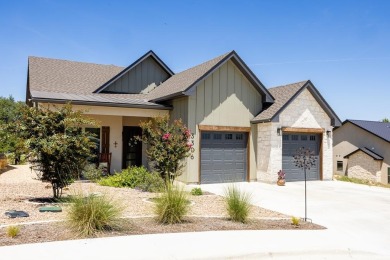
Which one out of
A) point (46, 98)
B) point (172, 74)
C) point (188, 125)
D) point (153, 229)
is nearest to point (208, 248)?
point (153, 229)

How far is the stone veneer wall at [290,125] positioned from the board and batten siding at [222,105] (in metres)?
0.55

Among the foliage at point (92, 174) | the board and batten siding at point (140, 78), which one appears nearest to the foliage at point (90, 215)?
the foliage at point (92, 174)

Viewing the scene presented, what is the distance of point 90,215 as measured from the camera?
6.45 metres

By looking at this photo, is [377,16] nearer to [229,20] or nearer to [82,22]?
[229,20]

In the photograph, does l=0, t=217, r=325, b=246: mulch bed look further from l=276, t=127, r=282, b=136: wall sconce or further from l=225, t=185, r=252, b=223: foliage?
l=276, t=127, r=282, b=136: wall sconce

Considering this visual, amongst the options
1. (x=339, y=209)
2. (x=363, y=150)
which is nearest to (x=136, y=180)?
(x=339, y=209)

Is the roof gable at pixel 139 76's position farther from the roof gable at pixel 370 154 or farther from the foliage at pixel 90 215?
the roof gable at pixel 370 154

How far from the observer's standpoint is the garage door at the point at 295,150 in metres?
16.7

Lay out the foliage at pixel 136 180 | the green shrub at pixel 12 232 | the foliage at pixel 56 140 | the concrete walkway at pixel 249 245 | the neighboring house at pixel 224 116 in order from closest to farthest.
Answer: the concrete walkway at pixel 249 245 < the green shrub at pixel 12 232 < the foliage at pixel 56 140 < the foliage at pixel 136 180 < the neighboring house at pixel 224 116

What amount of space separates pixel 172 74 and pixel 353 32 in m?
10.3

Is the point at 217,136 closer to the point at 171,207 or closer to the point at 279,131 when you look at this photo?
the point at 279,131

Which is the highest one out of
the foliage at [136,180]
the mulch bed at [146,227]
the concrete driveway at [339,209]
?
the foliage at [136,180]

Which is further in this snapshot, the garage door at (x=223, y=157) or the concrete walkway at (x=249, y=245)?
the garage door at (x=223, y=157)

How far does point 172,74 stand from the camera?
20797 millimetres
